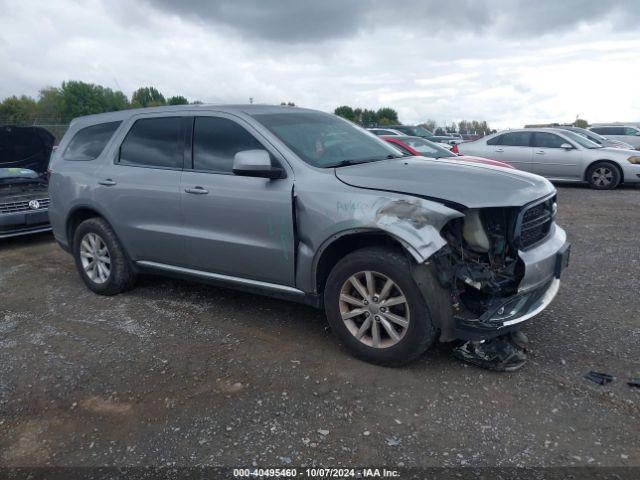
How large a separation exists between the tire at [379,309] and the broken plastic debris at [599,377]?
104 cm

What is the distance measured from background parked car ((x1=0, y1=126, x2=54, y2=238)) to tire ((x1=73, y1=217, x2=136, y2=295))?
282cm

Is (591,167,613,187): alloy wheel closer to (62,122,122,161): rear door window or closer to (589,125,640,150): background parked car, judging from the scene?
(589,125,640,150): background parked car

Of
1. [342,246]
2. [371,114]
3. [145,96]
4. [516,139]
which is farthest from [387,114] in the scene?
[342,246]

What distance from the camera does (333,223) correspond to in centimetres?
352

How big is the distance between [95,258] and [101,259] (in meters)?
0.09

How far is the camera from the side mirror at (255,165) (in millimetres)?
3693

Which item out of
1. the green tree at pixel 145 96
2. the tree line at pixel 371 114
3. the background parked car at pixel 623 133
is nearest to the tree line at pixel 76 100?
the green tree at pixel 145 96

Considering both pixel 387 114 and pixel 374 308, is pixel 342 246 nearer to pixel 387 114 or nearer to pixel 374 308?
pixel 374 308

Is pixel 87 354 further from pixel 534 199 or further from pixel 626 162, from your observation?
pixel 626 162

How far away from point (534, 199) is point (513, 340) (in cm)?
105

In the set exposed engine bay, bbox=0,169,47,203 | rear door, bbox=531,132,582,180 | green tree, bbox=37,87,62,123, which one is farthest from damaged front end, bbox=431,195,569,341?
green tree, bbox=37,87,62,123

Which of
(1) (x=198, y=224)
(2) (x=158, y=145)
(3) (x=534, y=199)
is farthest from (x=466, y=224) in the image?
(2) (x=158, y=145)

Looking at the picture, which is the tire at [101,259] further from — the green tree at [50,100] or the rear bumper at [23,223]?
the green tree at [50,100]

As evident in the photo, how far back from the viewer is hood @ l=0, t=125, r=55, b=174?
7.77 metres
